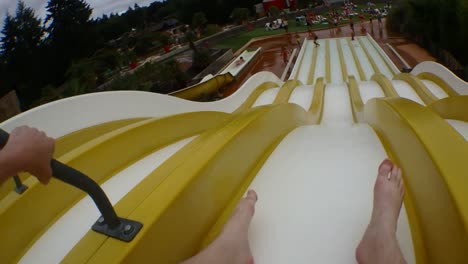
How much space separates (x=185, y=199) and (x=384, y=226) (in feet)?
2.07

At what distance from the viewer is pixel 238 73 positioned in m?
10.9

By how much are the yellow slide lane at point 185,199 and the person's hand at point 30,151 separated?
0.33 meters

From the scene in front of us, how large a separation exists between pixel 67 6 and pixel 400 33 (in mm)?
23132

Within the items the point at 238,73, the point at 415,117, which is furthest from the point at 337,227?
the point at 238,73

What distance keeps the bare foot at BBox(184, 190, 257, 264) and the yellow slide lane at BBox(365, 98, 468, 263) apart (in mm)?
532

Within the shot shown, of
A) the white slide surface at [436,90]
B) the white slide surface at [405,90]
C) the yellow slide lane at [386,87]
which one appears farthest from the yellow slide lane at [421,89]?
the yellow slide lane at [386,87]

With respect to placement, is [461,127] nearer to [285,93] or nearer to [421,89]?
[421,89]

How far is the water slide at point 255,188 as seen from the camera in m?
0.94

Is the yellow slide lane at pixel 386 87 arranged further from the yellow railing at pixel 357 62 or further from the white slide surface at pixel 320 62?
the white slide surface at pixel 320 62

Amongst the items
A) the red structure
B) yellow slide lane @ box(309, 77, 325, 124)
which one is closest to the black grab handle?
yellow slide lane @ box(309, 77, 325, 124)

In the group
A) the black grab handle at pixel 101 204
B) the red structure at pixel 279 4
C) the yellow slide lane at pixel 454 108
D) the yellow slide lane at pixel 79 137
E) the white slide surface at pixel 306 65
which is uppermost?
the red structure at pixel 279 4

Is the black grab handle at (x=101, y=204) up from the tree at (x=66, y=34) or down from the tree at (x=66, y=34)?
down

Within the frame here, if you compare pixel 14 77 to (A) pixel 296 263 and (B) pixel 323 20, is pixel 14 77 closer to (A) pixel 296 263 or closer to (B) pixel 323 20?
(B) pixel 323 20

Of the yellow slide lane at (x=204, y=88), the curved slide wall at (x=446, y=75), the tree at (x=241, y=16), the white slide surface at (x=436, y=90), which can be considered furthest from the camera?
the tree at (x=241, y=16)
